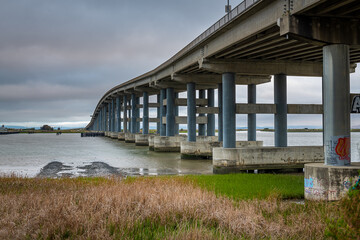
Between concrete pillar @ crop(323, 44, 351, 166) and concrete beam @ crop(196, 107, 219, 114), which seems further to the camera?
concrete beam @ crop(196, 107, 219, 114)

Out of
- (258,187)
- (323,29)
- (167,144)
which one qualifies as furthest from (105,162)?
(323,29)

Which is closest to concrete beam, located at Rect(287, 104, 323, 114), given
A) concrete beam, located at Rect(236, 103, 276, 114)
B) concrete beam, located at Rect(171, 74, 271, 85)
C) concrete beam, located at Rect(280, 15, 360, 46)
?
concrete beam, located at Rect(236, 103, 276, 114)

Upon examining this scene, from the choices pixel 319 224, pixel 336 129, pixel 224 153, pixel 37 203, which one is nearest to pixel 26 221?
pixel 37 203

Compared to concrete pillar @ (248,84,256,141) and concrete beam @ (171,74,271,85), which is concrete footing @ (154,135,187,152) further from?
concrete pillar @ (248,84,256,141)

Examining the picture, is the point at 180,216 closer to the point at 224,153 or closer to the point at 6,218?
the point at 6,218

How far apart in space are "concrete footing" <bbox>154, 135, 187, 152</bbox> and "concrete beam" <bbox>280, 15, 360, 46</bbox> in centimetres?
3582

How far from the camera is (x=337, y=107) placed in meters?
15.5

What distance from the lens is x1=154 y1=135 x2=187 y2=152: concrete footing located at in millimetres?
51366

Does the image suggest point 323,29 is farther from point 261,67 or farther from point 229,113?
point 229,113

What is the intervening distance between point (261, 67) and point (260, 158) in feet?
27.9

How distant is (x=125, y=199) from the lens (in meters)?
11.2

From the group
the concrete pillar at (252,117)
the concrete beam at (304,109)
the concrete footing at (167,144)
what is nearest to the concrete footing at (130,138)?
the concrete footing at (167,144)

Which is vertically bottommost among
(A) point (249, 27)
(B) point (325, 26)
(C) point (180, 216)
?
(C) point (180, 216)

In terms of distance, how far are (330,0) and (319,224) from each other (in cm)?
1073
